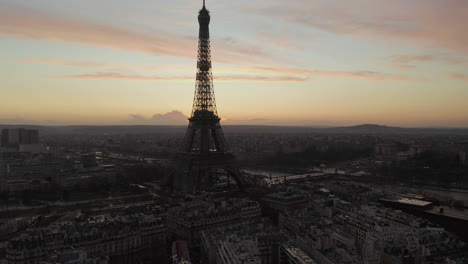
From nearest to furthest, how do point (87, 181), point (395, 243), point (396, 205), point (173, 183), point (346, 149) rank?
point (395, 243) → point (396, 205) → point (173, 183) → point (87, 181) → point (346, 149)

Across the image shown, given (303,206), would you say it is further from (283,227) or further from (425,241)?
(425,241)

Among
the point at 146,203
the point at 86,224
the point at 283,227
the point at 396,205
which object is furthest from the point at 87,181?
the point at 396,205

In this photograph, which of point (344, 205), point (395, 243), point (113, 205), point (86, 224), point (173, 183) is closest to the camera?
point (395, 243)

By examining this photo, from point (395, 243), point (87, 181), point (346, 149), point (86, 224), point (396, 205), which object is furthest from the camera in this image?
point (346, 149)

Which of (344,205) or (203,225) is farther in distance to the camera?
(344,205)

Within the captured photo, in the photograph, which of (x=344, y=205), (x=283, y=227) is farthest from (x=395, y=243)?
(x=344, y=205)

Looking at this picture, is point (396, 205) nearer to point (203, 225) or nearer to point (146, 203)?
point (203, 225)
